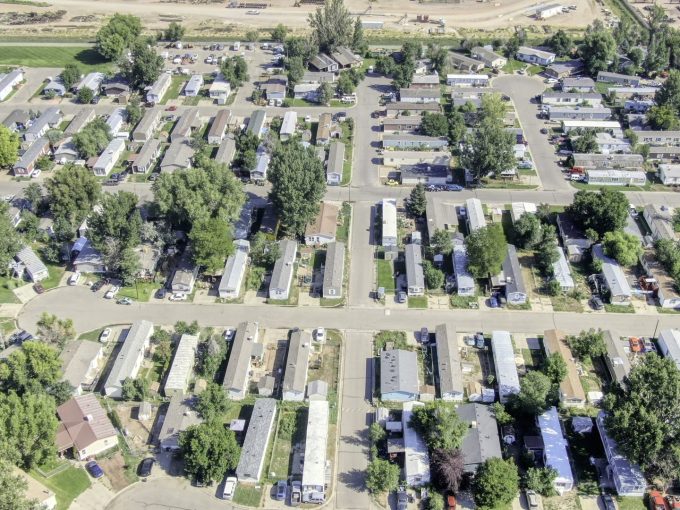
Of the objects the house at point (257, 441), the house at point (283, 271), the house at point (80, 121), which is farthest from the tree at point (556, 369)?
the house at point (80, 121)

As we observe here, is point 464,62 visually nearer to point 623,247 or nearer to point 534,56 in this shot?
point 534,56

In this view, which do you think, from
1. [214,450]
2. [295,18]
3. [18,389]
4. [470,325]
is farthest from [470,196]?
[295,18]

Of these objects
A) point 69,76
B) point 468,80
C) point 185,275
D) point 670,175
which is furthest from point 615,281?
point 69,76

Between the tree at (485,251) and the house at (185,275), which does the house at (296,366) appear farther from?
Answer: the tree at (485,251)

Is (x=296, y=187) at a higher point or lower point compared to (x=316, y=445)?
higher

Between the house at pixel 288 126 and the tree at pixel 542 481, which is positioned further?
the house at pixel 288 126
